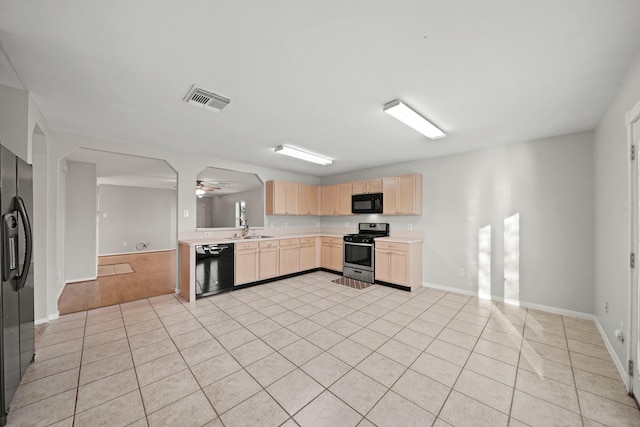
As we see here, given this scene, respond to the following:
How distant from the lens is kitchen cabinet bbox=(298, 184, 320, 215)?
6.09 metres

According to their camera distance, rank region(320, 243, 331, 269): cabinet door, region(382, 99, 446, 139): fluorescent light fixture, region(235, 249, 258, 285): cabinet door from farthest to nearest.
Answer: region(320, 243, 331, 269): cabinet door, region(235, 249, 258, 285): cabinet door, region(382, 99, 446, 139): fluorescent light fixture

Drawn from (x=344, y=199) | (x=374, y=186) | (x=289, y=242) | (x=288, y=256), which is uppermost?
(x=374, y=186)

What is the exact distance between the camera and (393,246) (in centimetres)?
457

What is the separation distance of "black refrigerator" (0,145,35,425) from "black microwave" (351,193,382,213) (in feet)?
15.8

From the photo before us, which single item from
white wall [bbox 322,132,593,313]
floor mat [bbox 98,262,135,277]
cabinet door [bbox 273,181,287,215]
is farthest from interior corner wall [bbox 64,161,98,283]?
white wall [bbox 322,132,593,313]

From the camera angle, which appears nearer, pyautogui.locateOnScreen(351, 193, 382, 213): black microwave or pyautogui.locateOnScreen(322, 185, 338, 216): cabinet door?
pyautogui.locateOnScreen(351, 193, 382, 213): black microwave

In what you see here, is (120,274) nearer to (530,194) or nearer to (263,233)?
(263,233)

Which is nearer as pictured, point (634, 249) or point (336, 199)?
point (634, 249)

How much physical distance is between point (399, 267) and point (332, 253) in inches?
68.0

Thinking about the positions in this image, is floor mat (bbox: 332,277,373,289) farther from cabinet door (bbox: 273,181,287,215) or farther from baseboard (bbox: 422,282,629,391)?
cabinet door (bbox: 273,181,287,215)

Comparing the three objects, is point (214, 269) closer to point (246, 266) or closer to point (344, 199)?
point (246, 266)

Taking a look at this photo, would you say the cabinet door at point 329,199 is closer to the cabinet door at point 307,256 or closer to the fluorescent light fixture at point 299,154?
the cabinet door at point 307,256

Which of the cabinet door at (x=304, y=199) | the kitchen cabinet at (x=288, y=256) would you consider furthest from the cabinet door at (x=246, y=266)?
the cabinet door at (x=304, y=199)

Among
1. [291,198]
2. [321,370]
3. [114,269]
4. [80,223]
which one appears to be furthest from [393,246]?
[114,269]
